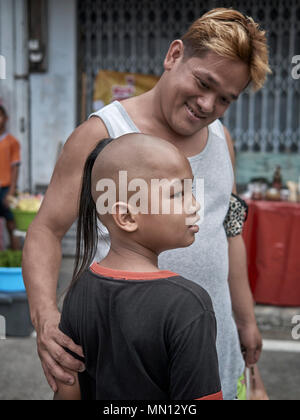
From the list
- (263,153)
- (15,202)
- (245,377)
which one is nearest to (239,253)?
(245,377)

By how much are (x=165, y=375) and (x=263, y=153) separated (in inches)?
210

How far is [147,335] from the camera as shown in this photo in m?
1.00

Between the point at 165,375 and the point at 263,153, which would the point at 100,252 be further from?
the point at 263,153

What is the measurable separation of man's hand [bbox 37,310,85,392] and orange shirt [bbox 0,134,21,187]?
480 centimetres

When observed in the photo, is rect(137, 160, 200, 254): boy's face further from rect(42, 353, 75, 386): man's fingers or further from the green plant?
the green plant

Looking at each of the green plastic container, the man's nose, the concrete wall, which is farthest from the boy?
the concrete wall

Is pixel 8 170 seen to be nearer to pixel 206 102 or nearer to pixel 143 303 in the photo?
pixel 206 102

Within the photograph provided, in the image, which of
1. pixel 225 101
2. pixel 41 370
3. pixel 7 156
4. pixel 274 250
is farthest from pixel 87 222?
pixel 7 156

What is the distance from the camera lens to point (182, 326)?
0.98 meters

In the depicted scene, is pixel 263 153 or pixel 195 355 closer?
pixel 195 355

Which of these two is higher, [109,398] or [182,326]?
[182,326]

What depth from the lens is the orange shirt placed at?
580 cm

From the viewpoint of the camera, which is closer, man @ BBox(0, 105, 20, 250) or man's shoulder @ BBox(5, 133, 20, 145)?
man @ BBox(0, 105, 20, 250)

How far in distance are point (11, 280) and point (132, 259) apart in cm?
314
